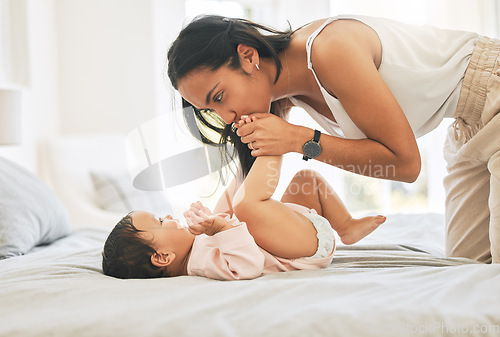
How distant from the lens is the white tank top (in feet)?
4.19

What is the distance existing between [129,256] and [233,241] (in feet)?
Answer: 0.87

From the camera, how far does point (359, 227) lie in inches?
54.8

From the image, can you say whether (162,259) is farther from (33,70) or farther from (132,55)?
(132,55)

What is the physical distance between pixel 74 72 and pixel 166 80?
2536 mm

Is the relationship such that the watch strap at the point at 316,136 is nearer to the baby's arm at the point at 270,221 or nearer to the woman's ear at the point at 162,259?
the baby's arm at the point at 270,221

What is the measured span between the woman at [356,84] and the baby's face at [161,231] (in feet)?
0.90

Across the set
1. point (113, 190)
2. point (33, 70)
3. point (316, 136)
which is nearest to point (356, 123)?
point (316, 136)

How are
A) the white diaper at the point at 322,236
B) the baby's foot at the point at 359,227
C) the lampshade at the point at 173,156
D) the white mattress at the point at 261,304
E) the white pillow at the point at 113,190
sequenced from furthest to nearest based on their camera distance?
the white pillow at the point at 113,190
the lampshade at the point at 173,156
the baby's foot at the point at 359,227
the white diaper at the point at 322,236
the white mattress at the point at 261,304

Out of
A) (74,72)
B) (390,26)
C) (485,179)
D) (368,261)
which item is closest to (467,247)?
(485,179)

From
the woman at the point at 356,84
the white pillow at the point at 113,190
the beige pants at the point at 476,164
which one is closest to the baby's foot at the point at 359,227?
the woman at the point at 356,84

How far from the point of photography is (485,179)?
4.78 ft

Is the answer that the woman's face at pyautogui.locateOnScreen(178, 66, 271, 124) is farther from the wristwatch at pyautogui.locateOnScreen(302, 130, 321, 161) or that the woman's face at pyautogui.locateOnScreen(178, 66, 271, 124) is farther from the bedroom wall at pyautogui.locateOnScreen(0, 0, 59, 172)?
the bedroom wall at pyautogui.locateOnScreen(0, 0, 59, 172)

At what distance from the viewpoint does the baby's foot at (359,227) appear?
1.37m

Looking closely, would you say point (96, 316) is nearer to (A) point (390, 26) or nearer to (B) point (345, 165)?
(B) point (345, 165)
